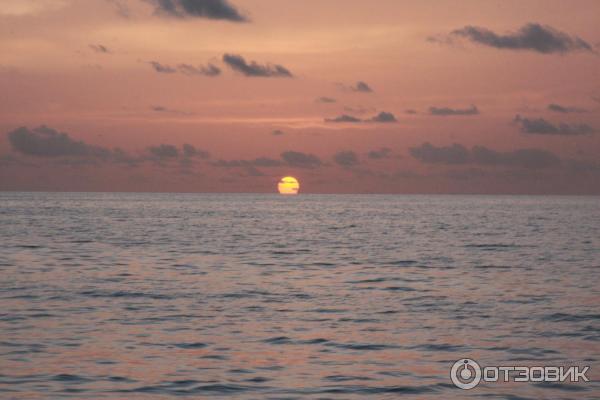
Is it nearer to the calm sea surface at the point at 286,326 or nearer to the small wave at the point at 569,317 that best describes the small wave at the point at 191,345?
the calm sea surface at the point at 286,326

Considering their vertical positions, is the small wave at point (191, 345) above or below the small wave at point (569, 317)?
below

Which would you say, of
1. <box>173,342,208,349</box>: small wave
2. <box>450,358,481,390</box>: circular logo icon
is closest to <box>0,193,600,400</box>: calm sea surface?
<box>173,342,208,349</box>: small wave

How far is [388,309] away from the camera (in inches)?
1221

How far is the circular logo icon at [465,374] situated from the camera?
1916cm

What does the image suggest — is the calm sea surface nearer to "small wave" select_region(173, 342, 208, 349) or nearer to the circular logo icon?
"small wave" select_region(173, 342, 208, 349)

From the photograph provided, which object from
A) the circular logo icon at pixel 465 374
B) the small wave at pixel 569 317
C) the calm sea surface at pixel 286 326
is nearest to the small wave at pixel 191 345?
the calm sea surface at pixel 286 326

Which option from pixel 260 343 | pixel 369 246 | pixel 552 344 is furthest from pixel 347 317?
pixel 369 246

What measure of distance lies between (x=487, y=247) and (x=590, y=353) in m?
46.7

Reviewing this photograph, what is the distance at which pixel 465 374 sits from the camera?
65.9 feet

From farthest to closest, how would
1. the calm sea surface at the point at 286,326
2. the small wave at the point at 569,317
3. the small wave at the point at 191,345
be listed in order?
the small wave at the point at 569,317 < the small wave at the point at 191,345 < the calm sea surface at the point at 286,326

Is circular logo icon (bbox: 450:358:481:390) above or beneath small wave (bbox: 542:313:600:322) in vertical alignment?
beneath

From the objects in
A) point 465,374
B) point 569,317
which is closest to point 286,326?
point 465,374

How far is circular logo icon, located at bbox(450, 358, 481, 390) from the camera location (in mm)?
19156

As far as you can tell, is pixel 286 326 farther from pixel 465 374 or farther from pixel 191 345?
pixel 465 374
